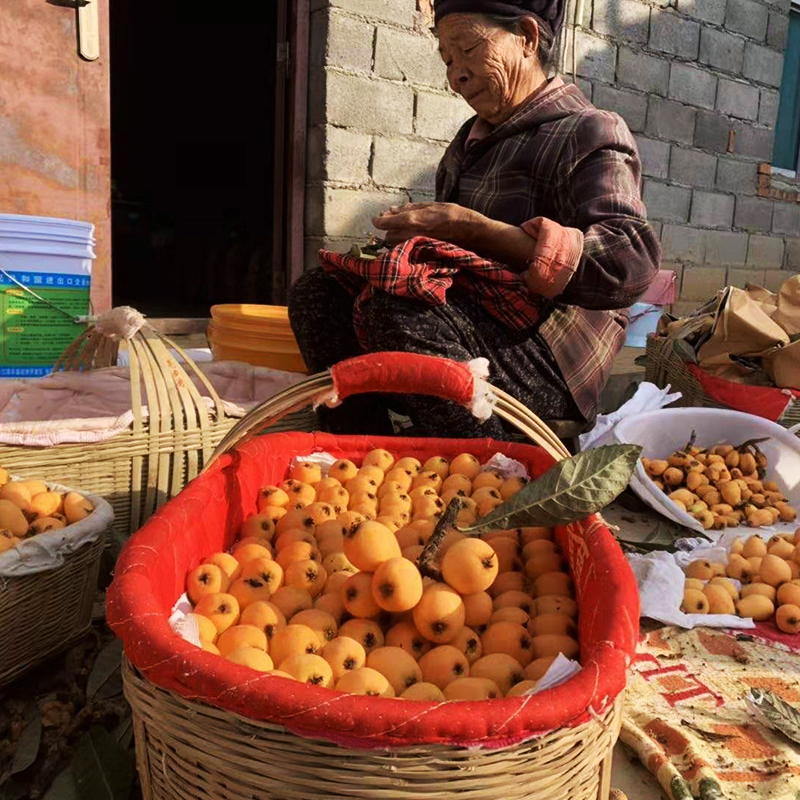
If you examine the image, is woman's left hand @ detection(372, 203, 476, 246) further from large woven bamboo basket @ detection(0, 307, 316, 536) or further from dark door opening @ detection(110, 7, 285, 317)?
dark door opening @ detection(110, 7, 285, 317)

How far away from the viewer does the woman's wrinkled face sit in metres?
2.00

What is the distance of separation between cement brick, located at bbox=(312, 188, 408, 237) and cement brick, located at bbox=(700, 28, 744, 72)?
284 cm

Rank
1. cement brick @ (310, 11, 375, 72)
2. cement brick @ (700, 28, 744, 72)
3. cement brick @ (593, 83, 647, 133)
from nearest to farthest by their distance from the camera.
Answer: cement brick @ (310, 11, 375, 72) → cement brick @ (593, 83, 647, 133) → cement brick @ (700, 28, 744, 72)

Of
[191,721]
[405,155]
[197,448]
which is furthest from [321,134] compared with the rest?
[191,721]

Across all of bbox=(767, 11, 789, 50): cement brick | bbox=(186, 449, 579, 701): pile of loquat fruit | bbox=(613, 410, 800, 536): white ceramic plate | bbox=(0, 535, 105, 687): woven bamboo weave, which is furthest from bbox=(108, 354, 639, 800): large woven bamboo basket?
bbox=(767, 11, 789, 50): cement brick

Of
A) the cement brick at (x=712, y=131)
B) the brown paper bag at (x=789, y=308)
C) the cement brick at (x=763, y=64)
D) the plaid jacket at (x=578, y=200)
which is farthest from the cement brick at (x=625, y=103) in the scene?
the plaid jacket at (x=578, y=200)

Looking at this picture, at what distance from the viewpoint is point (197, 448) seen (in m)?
1.84

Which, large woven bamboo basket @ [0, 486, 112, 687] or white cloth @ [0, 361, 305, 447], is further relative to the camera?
white cloth @ [0, 361, 305, 447]

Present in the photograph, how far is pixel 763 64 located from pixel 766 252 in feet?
4.58

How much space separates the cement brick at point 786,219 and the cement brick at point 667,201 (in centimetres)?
118

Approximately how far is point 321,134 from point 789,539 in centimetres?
264

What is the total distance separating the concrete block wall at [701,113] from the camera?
4664 mm

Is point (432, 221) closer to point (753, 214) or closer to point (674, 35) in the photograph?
point (674, 35)

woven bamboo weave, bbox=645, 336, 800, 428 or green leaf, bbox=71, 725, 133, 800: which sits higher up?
woven bamboo weave, bbox=645, 336, 800, 428
